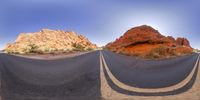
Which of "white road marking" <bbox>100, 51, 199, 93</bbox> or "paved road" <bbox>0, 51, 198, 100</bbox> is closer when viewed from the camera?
"paved road" <bbox>0, 51, 198, 100</bbox>

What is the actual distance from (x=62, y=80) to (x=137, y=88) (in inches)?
61.7

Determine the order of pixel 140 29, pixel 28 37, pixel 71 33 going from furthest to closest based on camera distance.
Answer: pixel 71 33, pixel 28 37, pixel 140 29

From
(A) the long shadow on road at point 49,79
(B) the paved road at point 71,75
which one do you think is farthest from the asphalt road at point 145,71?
(A) the long shadow on road at point 49,79

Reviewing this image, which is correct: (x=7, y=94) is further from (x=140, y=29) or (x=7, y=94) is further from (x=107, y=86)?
(x=140, y=29)

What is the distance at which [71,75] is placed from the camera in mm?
7254

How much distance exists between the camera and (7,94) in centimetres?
694

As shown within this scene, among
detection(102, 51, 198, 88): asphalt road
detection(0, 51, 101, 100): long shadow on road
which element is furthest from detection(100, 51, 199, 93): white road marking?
detection(0, 51, 101, 100): long shadow on road

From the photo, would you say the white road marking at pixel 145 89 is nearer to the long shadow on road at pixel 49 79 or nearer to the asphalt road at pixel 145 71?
the asphalt road at pixel 145 71

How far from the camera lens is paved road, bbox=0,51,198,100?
23.2ft

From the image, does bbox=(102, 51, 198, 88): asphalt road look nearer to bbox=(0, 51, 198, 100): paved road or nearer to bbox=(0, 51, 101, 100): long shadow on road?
bbox=(0, 51, 198, 100): paved road

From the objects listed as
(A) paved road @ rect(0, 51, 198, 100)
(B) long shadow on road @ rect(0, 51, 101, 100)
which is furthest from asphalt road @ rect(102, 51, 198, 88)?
(B) long shadow on road @ rect(0, 51, 101, 100)

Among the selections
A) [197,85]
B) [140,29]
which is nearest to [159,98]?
[197,85]

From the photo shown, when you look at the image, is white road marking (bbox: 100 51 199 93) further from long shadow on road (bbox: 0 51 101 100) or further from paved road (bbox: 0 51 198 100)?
long shadow on road (bbox: 0 51 101 100)

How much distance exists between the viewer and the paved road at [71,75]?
706 centimetres
